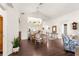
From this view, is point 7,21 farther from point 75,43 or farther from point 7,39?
point 75,43

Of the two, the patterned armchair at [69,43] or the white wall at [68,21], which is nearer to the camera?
the white wall at [68,21]

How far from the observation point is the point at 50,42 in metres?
2.69

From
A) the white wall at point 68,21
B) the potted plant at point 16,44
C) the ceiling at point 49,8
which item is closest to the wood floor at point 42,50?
the potted plant at point 16,44

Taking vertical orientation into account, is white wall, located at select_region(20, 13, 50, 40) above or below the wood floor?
above

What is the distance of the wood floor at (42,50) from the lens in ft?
8.57

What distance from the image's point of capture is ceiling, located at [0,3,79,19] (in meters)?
2.55

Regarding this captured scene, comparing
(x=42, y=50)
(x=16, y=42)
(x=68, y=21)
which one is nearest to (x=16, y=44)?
(x=16, y=42)

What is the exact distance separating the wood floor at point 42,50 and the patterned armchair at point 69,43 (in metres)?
0.11

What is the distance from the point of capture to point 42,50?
2.65m

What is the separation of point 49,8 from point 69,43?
106 cm

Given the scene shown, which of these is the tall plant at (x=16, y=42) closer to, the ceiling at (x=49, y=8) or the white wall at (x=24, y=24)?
the white wall at (x=24, y=24)

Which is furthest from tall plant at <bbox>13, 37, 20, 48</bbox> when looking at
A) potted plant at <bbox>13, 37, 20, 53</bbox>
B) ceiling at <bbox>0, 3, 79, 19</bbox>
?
ceiling at <bbox>0, 3, 79, 19</bbox>

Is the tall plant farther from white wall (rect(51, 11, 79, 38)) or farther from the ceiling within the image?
white wall (rect(51, 11, 79, 38))

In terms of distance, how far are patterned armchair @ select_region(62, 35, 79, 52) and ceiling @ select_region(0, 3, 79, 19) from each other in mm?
620
